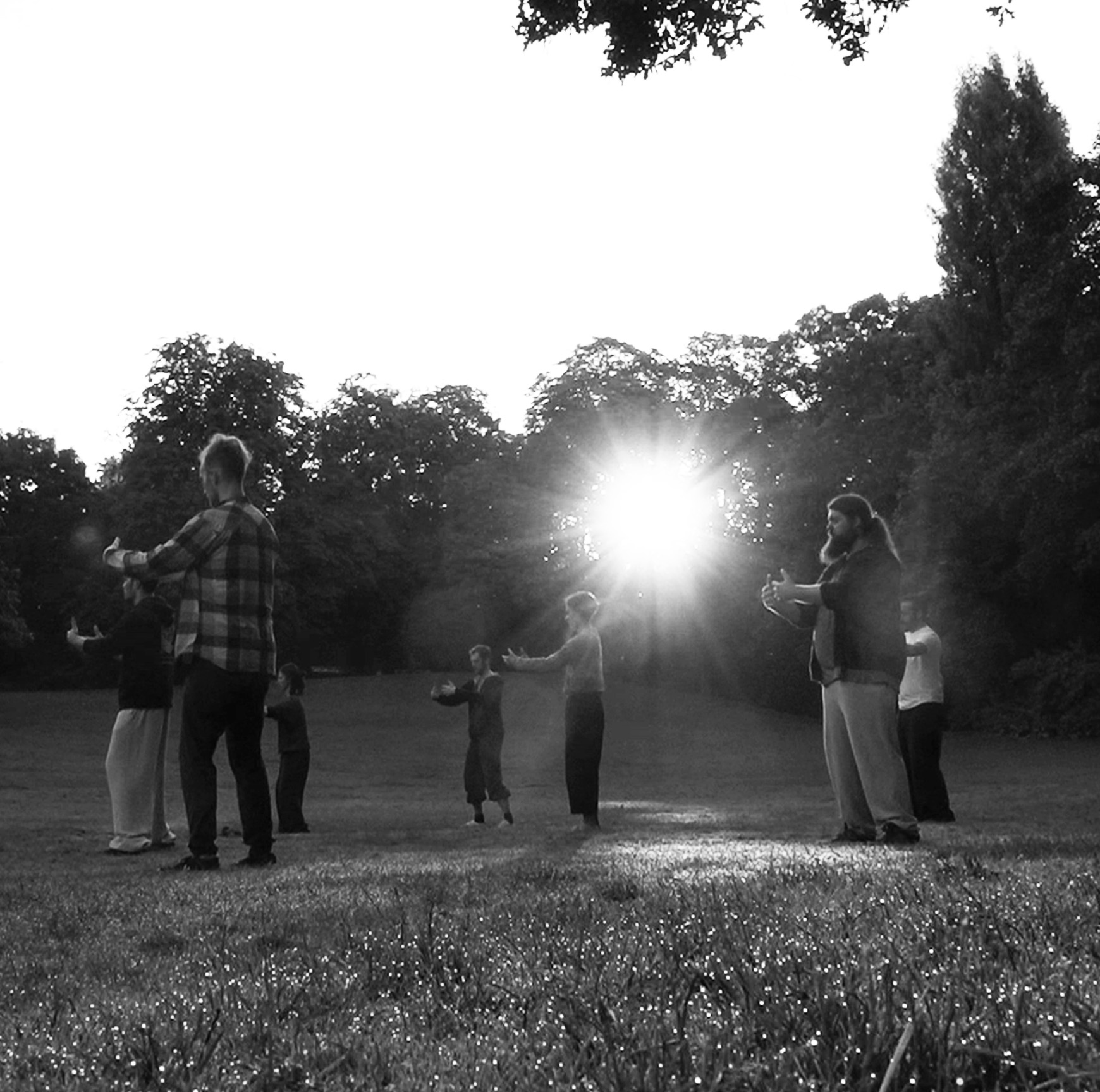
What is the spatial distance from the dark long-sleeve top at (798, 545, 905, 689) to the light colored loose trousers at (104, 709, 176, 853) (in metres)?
5.70

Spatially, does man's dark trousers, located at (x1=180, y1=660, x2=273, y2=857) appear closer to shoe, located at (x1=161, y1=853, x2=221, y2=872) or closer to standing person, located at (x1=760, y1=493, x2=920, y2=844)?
shoe, located at (x1=161, y1=853, x2=221, y2=872)

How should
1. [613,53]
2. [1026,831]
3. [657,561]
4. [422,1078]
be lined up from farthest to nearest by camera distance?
1. [657,561]
2. [1026,831]
3. [613,53]
4. [422,1078]

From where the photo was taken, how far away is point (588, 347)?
71.4 meters

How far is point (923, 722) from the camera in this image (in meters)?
15.2

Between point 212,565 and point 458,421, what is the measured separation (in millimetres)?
70833

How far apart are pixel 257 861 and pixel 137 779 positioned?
10.9 ft

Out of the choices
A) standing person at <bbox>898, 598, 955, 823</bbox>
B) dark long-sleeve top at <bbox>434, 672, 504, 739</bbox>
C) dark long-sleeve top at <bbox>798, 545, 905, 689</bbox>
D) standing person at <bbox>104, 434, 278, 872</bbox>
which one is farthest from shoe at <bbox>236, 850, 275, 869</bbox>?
dark long-sleeve top at <bbox>434, 672, 504, 739</bbox>

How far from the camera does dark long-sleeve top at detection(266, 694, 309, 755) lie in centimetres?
1805

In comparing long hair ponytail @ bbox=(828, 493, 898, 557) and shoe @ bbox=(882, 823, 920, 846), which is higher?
long hair ponytail @ bbox=(828, 493, 898, 557)

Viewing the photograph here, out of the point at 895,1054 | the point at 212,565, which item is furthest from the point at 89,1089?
the point at 212,565

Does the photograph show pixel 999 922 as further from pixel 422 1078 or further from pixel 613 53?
pixel 613 53

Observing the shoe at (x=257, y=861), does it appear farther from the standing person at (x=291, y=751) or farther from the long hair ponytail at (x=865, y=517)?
the standing person at (x=291, y=751)

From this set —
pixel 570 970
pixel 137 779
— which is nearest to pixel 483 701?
pixel 137 779

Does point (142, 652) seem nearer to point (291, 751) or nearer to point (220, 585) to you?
point (220, 585)
